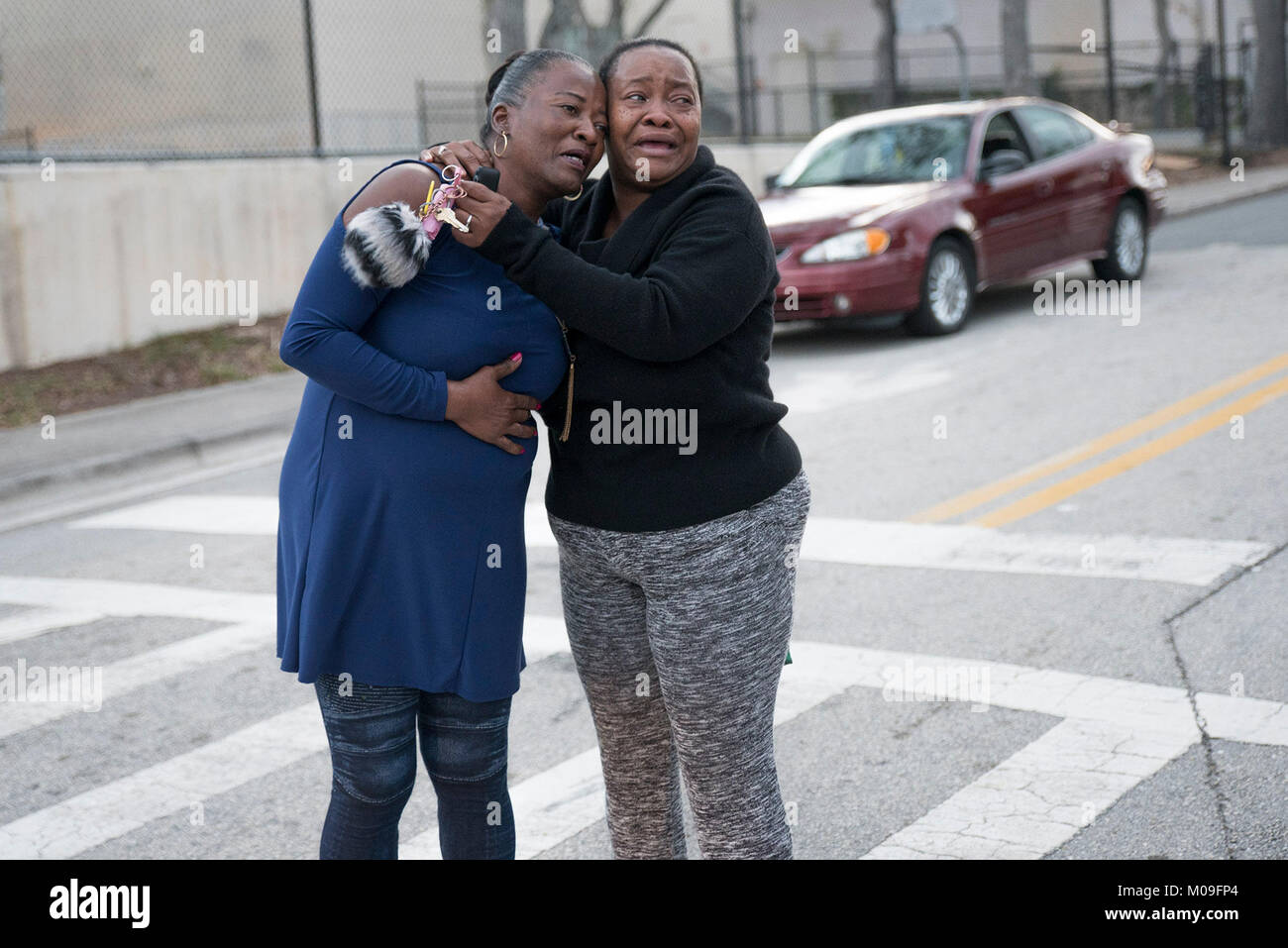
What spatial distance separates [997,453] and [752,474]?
533 cm

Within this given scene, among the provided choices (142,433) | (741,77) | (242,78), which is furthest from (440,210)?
(741,77)

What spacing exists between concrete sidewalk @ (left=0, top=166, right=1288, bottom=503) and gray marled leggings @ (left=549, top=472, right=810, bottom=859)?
640cm

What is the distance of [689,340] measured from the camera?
2.59 meters

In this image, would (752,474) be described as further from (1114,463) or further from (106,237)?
(106,237)

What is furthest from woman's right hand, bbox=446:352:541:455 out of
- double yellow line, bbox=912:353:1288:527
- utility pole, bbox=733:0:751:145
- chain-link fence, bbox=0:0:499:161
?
utility pole, bbox=733:0:751:145

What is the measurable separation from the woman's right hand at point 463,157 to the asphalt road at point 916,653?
1.88 metres

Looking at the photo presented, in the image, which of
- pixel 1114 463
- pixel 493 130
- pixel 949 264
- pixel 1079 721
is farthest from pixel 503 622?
pixel 949 264

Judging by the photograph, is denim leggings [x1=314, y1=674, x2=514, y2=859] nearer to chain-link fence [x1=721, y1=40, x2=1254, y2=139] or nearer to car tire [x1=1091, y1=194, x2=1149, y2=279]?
car tire [x1=1091, y1=194, x2=1149, y2=279]

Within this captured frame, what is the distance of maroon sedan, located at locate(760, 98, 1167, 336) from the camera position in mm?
11047

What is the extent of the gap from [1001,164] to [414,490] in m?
9.79

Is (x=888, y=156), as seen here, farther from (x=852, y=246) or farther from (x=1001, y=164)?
(x=852, y=246)

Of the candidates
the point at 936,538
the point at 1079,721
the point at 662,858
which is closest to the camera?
the point at 662,858

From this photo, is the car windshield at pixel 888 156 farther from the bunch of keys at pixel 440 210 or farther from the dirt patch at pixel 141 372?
the bunch of keys at pixel 440 210
